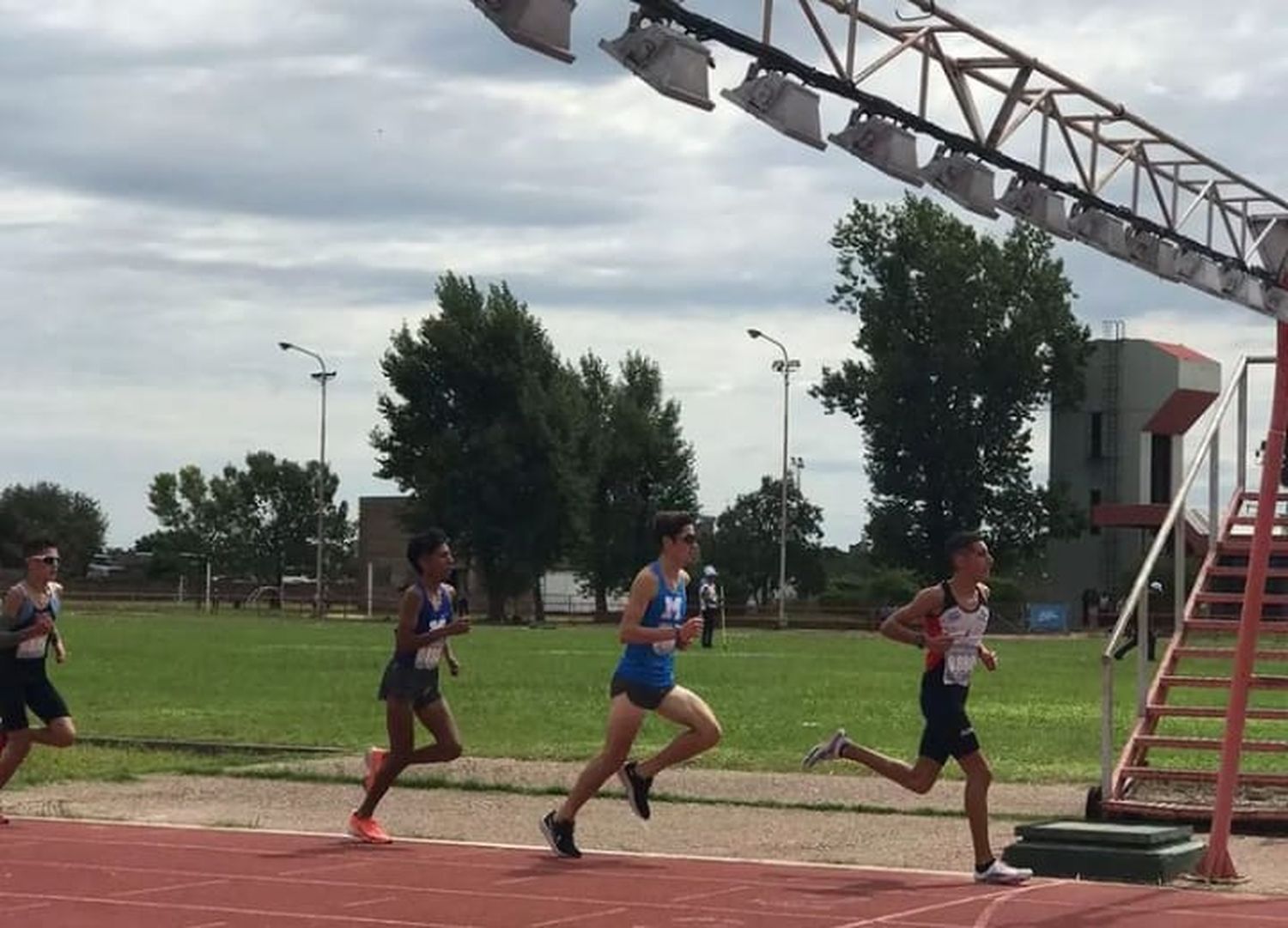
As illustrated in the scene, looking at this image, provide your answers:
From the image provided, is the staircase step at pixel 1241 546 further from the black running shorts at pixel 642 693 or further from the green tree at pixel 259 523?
the green tree at pixel 259 523

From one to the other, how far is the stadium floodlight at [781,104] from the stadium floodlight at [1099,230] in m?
3.45

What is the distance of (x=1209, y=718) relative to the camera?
16.8 meters

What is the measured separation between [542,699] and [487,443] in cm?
6384

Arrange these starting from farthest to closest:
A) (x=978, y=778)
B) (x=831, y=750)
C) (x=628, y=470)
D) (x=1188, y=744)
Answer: (x=628, y=470), (x=1188, y=744), (x=831, y=750), (x=978, y=778)

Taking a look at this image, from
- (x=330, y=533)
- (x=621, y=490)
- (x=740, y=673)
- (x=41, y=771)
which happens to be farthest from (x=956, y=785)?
(x=330, y=533)

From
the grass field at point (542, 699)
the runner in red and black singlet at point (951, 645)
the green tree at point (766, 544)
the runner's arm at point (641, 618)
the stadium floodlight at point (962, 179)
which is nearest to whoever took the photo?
the runner in red and black singlet at point (951, 645)

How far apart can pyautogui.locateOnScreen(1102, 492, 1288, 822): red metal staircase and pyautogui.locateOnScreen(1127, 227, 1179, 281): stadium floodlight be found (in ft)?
6.31

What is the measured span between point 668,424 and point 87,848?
97.1 metres

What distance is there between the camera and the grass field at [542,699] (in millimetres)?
21172

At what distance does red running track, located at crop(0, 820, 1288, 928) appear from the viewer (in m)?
10.6

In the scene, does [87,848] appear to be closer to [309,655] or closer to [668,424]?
[309,655]

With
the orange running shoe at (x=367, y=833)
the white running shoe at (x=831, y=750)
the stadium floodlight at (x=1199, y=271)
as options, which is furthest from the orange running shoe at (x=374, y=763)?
the stadium floodlight at (x=1199, y=271)

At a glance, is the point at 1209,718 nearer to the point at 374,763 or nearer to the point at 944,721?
the point at 944,721

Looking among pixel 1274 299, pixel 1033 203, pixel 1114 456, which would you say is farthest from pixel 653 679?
pixel 1114 456
